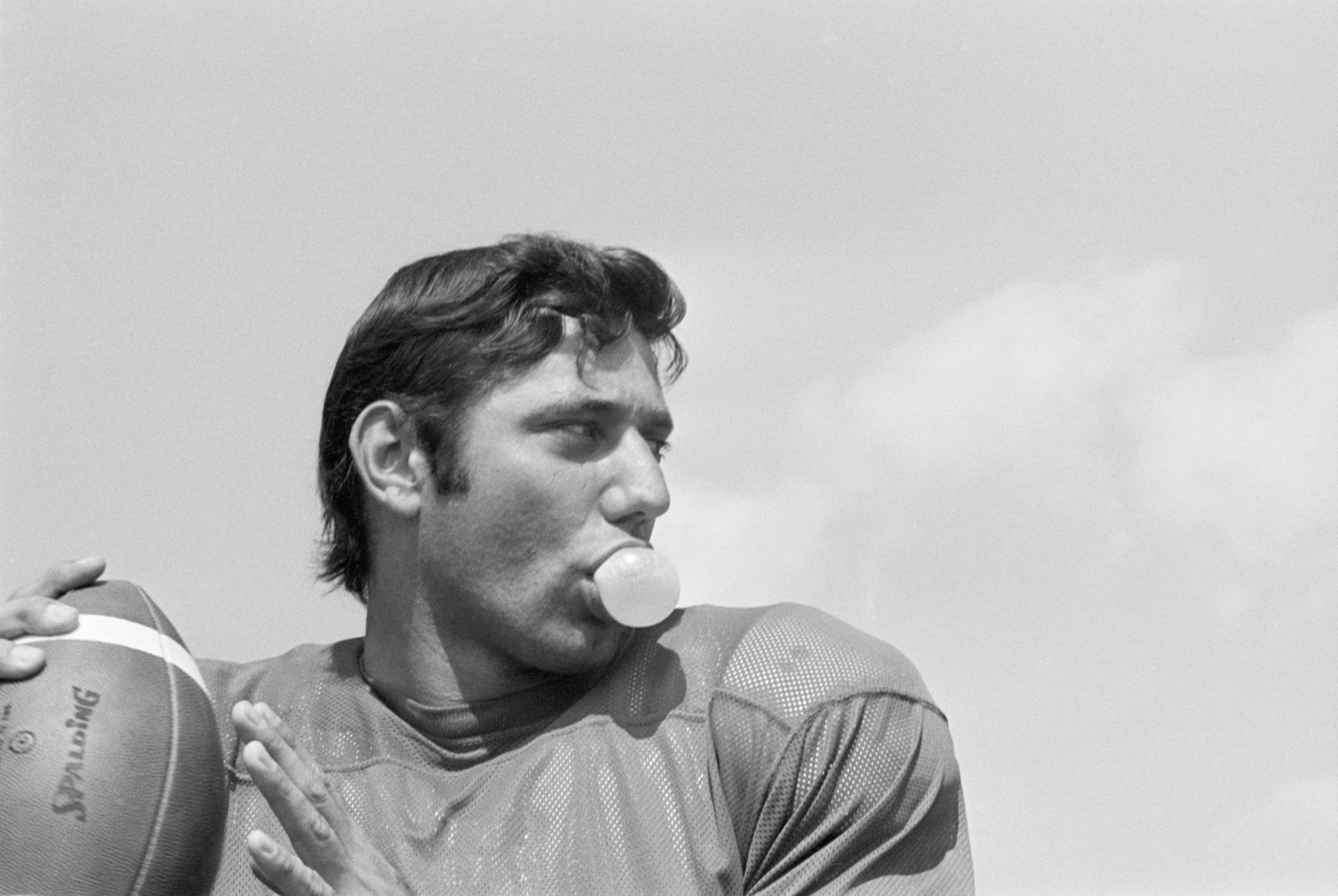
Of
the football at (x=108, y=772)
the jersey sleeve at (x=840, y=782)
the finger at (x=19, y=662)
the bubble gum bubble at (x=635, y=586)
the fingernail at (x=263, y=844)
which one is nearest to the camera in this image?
the fingernail at (x=263, y=844)

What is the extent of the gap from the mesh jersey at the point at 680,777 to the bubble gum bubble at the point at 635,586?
161 mm

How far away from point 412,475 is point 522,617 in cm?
48

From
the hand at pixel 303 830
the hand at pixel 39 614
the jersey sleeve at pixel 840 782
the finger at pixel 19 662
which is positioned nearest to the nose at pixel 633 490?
the jersey sleeve at pixel 840 782

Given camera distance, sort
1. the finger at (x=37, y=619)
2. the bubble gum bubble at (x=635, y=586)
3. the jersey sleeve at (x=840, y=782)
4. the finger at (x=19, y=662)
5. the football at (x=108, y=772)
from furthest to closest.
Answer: the bubble gum bubble at (x=635, y=586) → the jersey sleeve at (x=840, y=782) → the finger at (x=37, y=619) → the finger at (x=19, y=662) → the football at (x=108, y=772)

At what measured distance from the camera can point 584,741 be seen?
14.8ft

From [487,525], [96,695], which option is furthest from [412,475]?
[96,695]

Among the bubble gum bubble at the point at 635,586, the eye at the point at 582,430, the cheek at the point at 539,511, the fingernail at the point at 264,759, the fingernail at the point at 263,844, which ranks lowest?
the fingernail at the point at 263,844

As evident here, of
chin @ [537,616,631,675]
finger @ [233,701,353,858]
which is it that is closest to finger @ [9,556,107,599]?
finger @ [233,701,353,858]

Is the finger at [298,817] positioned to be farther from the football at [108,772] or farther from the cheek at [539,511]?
the cheek at [539,511]

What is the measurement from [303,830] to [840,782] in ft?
3.65

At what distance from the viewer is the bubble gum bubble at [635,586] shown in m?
4.50

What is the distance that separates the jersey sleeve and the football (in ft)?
3.53

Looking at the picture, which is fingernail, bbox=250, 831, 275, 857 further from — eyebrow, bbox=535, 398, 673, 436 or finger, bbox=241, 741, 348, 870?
eyebrow, bbox=535, 398, 673, 436

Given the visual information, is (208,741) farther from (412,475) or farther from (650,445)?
(650,445)
